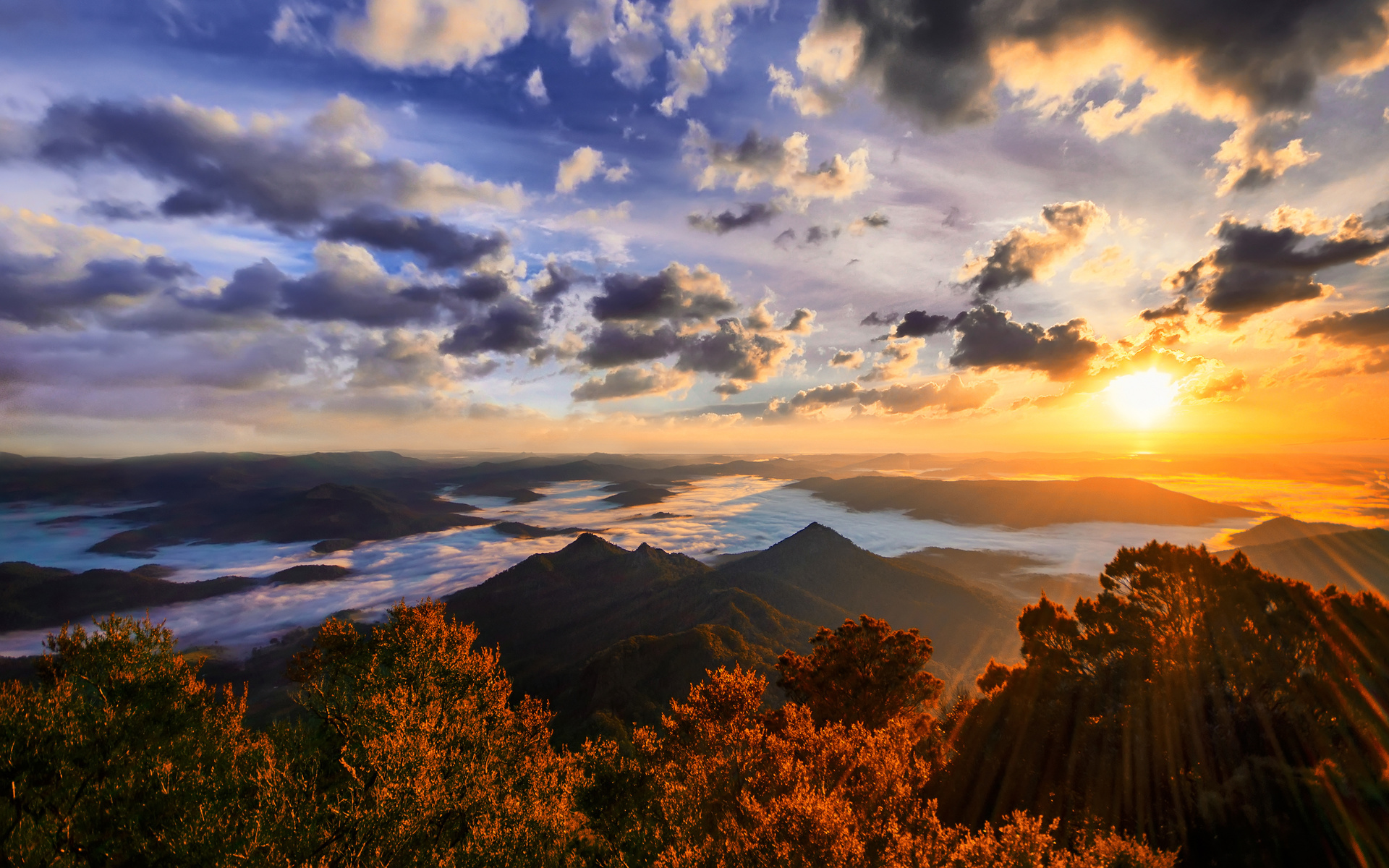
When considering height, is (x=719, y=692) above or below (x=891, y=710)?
above

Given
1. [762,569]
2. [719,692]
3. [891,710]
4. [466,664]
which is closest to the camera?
[466,664]

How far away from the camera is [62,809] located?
1922 centimetres

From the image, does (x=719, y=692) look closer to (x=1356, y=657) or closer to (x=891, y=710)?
(x=891, y=710)

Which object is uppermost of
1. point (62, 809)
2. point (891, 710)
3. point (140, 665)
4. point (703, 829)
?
point (140, 665)

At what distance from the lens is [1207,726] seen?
22.1m

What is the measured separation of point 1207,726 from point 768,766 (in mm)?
19325

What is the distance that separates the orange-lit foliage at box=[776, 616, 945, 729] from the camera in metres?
42.7

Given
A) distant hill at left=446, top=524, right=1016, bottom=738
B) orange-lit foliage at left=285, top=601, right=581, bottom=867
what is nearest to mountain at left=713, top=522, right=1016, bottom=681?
distant hill at left=446, top=524, right=1016, bottom=738

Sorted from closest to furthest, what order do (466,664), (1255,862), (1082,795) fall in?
(1255,862) → (1082,795) → (466,664)

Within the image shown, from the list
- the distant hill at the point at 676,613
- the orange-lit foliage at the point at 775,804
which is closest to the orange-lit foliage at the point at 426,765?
the orange-lit foliage at the point at 775,804

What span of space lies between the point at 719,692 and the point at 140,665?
105ft

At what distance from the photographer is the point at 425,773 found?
20.0 m

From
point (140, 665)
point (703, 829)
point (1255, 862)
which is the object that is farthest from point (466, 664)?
point (1255, 862)

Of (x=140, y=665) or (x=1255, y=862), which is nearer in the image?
(x=1255, y=862)
